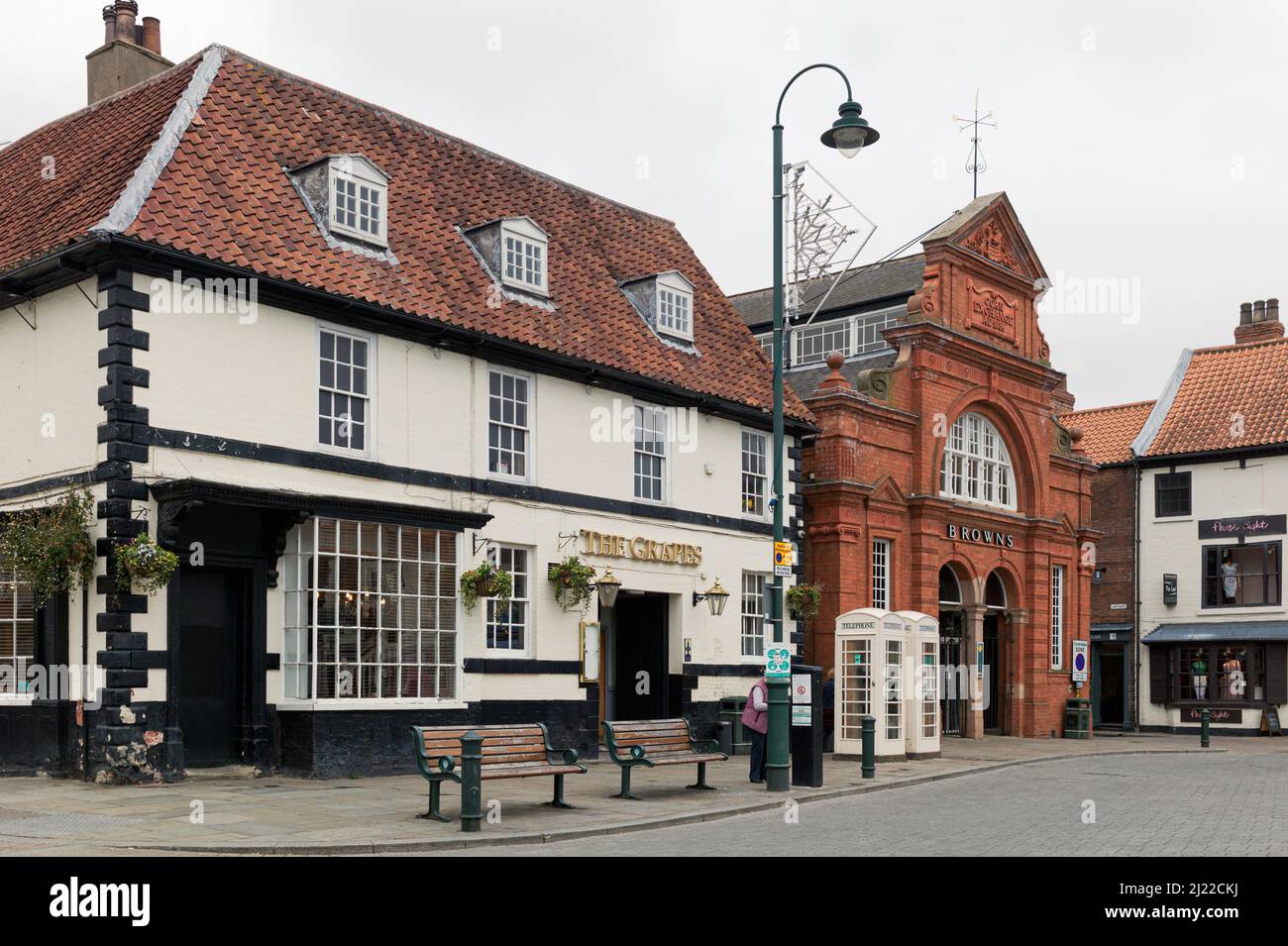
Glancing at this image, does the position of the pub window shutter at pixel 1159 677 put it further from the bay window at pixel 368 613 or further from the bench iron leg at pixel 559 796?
the bench iron leg at pixel 559 796

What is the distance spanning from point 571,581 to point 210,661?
6062mm

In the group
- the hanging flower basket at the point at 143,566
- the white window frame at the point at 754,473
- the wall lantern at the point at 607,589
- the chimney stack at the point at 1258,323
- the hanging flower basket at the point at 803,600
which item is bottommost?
the hanging flower basket at the point at 803,600

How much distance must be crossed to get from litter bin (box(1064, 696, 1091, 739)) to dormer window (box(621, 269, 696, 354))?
50.5 feet

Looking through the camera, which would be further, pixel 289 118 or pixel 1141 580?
pixel 1141 580

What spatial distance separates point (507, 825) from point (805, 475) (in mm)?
16520

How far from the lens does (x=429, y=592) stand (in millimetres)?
19516

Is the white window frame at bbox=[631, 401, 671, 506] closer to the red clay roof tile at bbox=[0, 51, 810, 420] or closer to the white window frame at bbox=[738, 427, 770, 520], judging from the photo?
the red clay roof tile at bbox=[0, 51, 810, 420]

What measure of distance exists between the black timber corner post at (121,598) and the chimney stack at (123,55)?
8.79 metres

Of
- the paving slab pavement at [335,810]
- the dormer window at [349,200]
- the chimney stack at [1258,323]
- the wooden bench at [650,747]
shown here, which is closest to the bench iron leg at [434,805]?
the paving slab pavement at [335,810]

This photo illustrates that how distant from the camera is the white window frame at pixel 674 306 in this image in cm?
2591

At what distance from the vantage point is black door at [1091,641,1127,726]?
42688 millimetres

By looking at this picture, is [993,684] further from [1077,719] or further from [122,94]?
[122,94]
